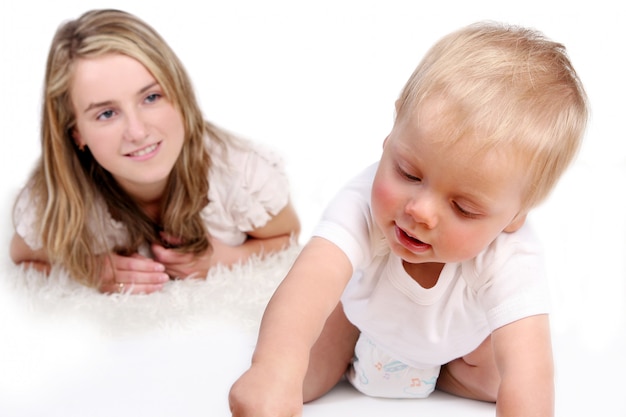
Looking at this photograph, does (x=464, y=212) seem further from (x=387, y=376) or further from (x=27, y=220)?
(x=27, y=220)

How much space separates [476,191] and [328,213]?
0.28 m

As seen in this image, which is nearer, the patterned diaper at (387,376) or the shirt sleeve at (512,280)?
the shirt sleeve at (512,280)

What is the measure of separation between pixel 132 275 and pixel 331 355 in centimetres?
68

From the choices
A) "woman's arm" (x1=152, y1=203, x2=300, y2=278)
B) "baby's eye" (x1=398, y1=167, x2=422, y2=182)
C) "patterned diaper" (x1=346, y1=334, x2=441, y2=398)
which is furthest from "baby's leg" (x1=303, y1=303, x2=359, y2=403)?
"woman's arm" (x1=152, y1=203, x2=300, y2=278)

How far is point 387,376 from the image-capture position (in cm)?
154

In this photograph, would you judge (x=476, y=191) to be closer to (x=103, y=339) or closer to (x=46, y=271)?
(x=103, y=339)

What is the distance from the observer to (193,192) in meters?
2.16

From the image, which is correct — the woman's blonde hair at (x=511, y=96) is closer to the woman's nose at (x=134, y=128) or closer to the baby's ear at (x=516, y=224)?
the baby's ear at (x=516, y=224)

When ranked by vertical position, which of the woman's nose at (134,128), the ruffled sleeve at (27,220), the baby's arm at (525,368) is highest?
the woman's nose at (134,128)

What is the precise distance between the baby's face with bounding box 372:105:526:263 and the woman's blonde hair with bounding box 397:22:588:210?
0.02m

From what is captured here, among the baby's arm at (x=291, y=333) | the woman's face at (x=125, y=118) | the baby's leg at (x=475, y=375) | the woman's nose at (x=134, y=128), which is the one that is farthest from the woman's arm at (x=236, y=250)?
the baby's arm at (x=291, y=333)

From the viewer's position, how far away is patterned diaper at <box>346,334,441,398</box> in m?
1.53

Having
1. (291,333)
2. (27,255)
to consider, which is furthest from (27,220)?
(291,333)

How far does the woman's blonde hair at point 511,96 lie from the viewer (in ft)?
3.78
